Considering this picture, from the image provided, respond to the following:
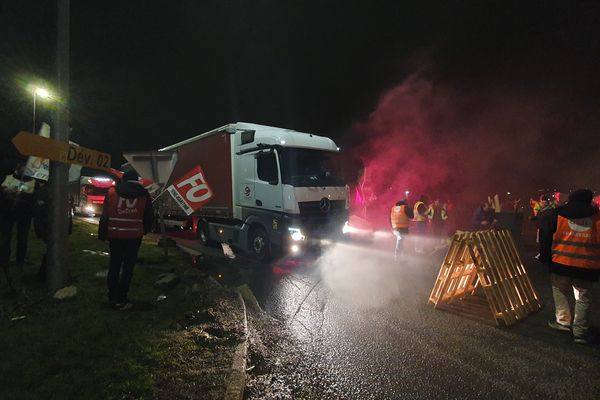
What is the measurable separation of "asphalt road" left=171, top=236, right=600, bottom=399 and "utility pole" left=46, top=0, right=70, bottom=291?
9.89 ft

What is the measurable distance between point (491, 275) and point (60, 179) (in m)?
6.08

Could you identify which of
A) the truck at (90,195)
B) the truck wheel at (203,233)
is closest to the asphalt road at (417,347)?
the truck wheel at (203,233)

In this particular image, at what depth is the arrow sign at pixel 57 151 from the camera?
4.66 metres

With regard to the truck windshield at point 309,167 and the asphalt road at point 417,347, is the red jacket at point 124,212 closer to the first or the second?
the asphalt road at point 417,347

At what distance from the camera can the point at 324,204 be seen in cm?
958

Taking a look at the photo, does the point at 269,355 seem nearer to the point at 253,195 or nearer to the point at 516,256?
the point at 516,256

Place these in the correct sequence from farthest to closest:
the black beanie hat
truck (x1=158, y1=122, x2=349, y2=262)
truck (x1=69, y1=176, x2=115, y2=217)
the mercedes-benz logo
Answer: truck (x1=69, y1=176, x2=115, y2=217) < the mercedes-benz logo < truck (x1=158, y1=122, x2=349, y2=262) < the black beanie hat

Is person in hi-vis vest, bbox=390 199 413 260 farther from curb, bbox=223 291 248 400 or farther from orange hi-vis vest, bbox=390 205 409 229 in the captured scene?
curb, bbox=223 291 248 400

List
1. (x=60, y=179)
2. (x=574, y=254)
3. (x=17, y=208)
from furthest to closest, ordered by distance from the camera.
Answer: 1. (x=17, y=208)
2. (x=60, y=179)
3. (x=574, y=254)

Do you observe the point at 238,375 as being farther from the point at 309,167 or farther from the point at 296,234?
the point at 309,167

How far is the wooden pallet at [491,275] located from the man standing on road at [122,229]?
14.6ft

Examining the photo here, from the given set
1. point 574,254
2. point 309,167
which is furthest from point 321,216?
point 574,254

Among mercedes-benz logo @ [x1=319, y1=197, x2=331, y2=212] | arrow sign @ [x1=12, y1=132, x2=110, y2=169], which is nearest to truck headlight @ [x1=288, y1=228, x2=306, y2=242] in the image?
mercedes-benz logo @ [x1=319, y1=197, x2=331, y2=212]

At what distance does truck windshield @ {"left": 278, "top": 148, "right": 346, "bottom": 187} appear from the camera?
9164 mm
